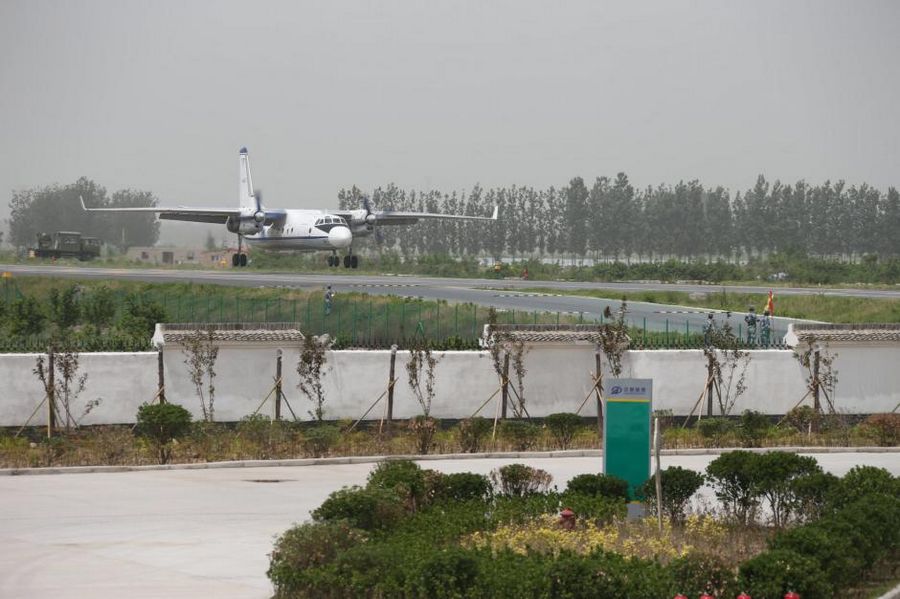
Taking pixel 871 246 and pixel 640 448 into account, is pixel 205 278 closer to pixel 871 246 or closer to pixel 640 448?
pixel 640 448

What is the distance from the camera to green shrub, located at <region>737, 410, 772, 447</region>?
2823cm

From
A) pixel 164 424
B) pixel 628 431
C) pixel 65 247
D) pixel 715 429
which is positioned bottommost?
pixel 715 429

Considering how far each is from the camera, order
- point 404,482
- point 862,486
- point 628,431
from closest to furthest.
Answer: point 862,486 → point 404,482 → point 628,431

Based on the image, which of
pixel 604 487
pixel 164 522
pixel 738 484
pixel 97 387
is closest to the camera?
pixel 164 522

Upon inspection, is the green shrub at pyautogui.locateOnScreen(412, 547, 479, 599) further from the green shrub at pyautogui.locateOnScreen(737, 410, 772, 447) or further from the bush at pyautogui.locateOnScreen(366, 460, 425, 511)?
the green shrub at pyautogui.locateOnScreen(737, 410, 772, 447)

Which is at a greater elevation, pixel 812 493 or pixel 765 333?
pixel 765 333

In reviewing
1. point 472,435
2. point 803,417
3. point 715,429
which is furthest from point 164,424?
point 803,417

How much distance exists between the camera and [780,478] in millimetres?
18562

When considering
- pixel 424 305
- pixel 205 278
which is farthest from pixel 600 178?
pixel 424 305

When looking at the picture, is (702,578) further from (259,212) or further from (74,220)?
(74,220)

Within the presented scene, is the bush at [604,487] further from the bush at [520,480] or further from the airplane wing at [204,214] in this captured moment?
the airplane wing at [204,214]

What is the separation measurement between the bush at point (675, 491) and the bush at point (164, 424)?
10.3 meters

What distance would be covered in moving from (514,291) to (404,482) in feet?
160

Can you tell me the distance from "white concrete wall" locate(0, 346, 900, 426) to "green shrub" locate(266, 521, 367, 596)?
635 inches
